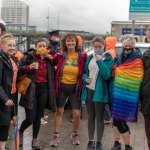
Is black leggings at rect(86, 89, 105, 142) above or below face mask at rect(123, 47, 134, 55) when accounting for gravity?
below

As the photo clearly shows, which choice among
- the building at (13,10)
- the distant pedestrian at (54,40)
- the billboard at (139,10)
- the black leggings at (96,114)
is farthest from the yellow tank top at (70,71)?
the building at (13,10)

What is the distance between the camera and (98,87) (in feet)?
17.2

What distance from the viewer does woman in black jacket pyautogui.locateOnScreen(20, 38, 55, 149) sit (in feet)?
17.1

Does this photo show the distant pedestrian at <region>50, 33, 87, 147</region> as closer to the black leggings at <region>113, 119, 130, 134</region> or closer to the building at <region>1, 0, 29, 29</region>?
the black leggings at <region>113, 119, 130, 134</region>

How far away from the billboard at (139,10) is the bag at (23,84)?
8.94 meters

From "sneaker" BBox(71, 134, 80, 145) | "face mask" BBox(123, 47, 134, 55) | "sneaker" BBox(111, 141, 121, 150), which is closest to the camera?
"face mask" BBox(123, 47, 134, 55)

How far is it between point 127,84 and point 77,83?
0.98m

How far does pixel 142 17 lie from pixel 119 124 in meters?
9.18

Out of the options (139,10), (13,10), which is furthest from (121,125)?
(13,10)

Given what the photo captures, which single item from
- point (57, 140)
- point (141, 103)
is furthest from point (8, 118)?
point (141, 103)

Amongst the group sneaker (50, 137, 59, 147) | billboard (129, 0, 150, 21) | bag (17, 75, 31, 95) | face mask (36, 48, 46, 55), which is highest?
billboard (129, 0, 150, 21)

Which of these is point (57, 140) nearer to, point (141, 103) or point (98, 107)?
point (98, 107)

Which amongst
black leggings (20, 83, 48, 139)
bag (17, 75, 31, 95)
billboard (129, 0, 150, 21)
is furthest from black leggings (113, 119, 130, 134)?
billboard (129, 0, 150, 21)

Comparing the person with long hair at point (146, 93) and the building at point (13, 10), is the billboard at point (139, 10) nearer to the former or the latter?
the person with long hair at point (146, 93)
